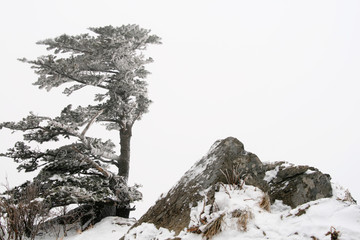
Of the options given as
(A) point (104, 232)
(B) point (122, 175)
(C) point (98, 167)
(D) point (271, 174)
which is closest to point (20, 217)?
(A) point (104, 232)

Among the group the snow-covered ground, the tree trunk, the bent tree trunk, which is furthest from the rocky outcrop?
the tree trunk

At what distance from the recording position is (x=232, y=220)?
4469mm

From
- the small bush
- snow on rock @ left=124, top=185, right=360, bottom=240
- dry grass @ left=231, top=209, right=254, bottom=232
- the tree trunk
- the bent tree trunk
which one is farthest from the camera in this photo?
the tree trunk

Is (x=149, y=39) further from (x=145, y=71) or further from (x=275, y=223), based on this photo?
(x=275, y=223)

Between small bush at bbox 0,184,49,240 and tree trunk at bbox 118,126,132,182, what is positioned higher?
tree trunk at bbox 118,126,132,182

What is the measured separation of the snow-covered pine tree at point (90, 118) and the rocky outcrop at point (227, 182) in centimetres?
459

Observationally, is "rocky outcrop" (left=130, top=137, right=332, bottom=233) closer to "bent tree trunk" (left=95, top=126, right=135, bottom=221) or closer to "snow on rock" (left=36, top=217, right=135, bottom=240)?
"snow on rock" (left=36, top=217, right=135, bottom=240)

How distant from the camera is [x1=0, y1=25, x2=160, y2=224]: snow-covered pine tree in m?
10.9

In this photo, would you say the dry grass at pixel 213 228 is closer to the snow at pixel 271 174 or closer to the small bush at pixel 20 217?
the small bush at pixel 20 217

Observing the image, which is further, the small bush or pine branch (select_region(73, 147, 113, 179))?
pine branch (select_region(73, 147, 113, 179))

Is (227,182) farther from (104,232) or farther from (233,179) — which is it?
(104,232)

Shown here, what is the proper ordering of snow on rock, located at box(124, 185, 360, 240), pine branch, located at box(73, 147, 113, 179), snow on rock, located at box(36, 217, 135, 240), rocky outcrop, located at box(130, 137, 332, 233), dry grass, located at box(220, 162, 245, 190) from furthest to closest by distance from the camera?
1. pine branch, located at box(73, 147, 113, 179)
2. snow on rock, located at box(36, 217, 135, 240)
3. rocky outcrop, located at box(130, 137, 332, 233)
4. dry grass, located at box(220, 162, 245, 190)
5. snow on rock, located at box(124, 185, 360, 240)

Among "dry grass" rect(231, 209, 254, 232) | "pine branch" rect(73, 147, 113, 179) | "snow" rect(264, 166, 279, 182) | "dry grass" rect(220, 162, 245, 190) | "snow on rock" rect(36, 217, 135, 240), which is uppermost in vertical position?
"pine branch" rect(73, 147, 113, 179)

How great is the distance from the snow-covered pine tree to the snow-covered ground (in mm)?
5957
